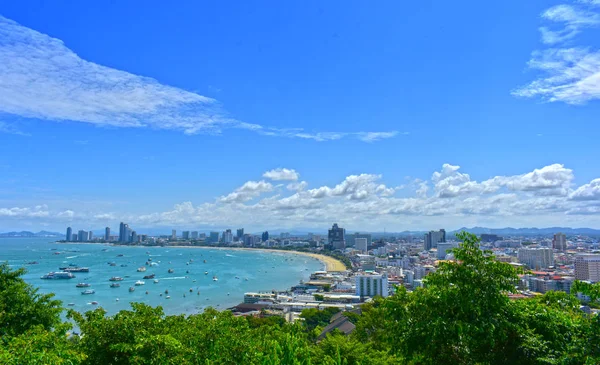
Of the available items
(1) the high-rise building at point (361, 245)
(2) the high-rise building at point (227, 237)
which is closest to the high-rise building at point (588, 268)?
(1) the high-rise building at point (361, 245)

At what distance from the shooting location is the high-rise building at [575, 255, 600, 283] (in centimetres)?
4402

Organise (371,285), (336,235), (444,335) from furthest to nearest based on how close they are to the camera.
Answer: (336,235), (371,285), (444,335)

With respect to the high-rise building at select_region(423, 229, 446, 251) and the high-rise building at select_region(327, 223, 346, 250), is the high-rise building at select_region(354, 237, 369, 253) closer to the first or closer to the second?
the high-rise building at select_region(327, 223, 346, 250)

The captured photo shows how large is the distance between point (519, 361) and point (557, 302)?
5.03 ft

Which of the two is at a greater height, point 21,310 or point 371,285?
point 21,310

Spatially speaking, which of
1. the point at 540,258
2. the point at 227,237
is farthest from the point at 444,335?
the point at 227,237

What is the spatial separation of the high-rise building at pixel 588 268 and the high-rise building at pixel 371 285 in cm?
2356

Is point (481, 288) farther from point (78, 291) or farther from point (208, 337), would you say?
point (78, 291)

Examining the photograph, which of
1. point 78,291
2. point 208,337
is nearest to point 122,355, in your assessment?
point 208,337

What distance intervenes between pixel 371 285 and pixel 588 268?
26.3 meters

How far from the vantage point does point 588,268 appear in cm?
4431

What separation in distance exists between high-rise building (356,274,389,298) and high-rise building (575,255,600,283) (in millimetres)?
23556

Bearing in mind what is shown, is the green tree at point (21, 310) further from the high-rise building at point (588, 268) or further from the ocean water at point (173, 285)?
the high-rise building at point (588, 268)

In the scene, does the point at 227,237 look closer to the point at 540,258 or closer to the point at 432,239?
the point at 432,239
